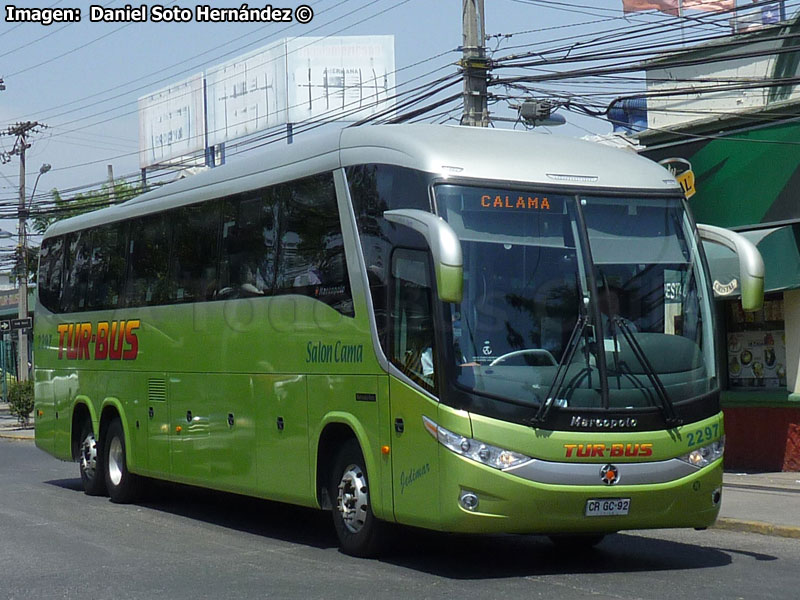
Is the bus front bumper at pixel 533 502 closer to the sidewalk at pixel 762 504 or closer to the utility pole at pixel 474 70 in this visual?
the sidewalk at pixel 762 504

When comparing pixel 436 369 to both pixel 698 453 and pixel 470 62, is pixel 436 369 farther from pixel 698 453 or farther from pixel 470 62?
pixel 470 62

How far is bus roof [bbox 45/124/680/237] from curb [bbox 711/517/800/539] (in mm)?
3580

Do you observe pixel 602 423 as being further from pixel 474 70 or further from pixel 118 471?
pixel 474 70

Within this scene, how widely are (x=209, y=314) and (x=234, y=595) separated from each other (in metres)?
4.91

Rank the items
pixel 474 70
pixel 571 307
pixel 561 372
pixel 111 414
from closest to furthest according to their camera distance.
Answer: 1. pixel 561 372
2. pixel 571 307
3. pixel 111 414
4. pixel 474 70

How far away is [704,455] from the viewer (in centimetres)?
977

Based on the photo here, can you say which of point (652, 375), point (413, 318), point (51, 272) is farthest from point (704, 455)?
point (51, 272)

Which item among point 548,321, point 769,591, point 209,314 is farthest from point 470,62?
point 769,591

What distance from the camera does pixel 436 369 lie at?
932 centimetres

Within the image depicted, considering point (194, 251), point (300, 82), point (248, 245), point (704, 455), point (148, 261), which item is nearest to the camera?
point (704, 455)

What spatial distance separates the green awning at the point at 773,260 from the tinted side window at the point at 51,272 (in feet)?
29.0

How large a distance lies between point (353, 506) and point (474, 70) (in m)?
9.79

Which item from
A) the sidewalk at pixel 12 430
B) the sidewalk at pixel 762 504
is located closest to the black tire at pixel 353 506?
the sidewalk at pixel 762 504

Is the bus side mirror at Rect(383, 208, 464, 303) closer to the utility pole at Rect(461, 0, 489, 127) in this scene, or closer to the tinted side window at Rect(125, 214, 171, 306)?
the tinted side window at Rect(125, 214, 171, 306)
